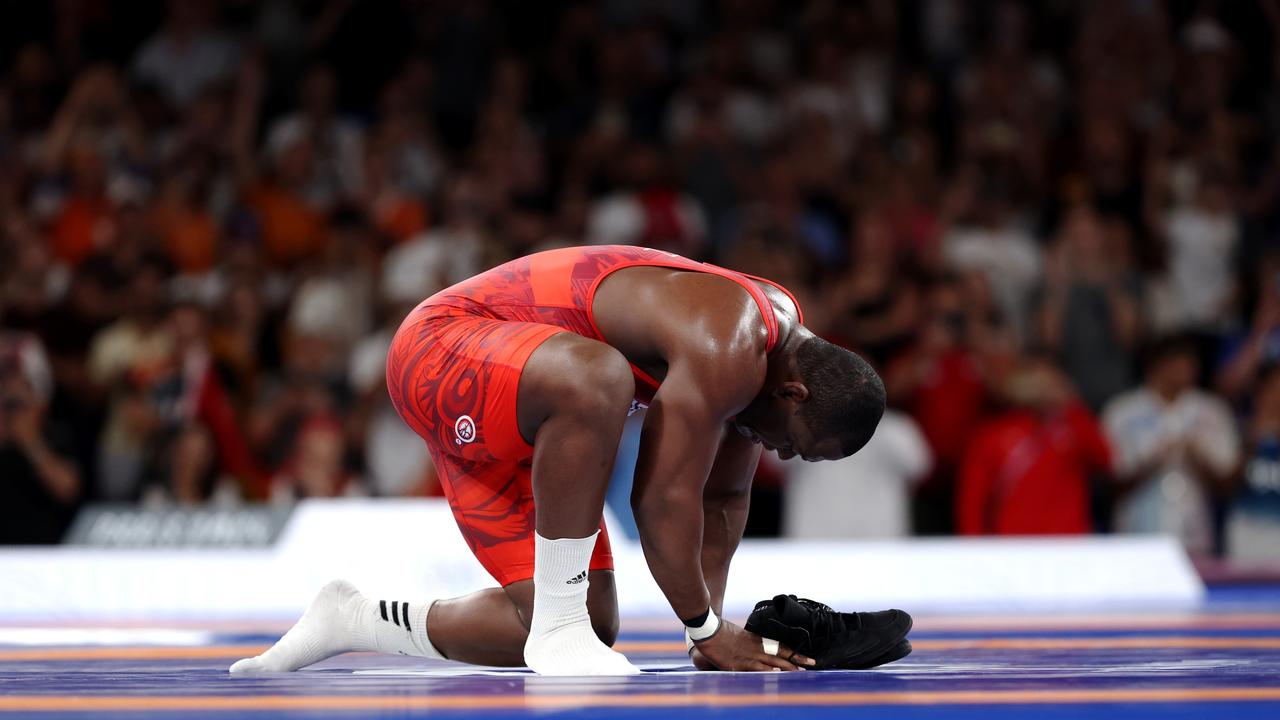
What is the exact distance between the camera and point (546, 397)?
10.1 feet

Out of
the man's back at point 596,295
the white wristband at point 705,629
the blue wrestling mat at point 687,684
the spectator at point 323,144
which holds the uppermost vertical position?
the spectator at point 323,144

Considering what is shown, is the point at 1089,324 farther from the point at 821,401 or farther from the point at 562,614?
the point at 562,614

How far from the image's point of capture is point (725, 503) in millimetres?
3604

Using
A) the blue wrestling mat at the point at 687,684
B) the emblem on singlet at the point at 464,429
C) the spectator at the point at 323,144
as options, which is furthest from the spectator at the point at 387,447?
the emblem on singlet at the point at 464,429

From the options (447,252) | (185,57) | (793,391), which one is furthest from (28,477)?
(793,391)

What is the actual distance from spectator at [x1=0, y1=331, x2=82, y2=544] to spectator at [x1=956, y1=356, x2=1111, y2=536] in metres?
3.95

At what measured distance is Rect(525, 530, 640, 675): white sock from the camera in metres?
3.14

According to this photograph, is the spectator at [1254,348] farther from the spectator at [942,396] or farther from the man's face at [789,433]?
the man's face at [789,433]

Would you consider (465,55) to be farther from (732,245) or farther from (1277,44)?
(1277,44)

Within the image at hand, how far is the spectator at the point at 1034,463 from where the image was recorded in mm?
6879

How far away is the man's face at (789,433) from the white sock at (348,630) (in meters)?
0.84

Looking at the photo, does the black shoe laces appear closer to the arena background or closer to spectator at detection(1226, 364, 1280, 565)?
the arena background

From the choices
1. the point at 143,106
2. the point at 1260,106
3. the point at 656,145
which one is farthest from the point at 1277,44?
the point at 143,106

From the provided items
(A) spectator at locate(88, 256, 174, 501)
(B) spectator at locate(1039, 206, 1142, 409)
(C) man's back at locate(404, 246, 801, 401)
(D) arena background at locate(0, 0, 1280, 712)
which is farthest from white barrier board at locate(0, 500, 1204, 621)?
(C) man's back at locate(404, 246, 801, 401)
